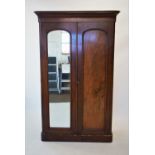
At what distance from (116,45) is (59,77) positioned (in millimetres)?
926

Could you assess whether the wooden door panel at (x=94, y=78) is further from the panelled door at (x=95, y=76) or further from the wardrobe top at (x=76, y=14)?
the wardrobe top at (x=76, y=14)

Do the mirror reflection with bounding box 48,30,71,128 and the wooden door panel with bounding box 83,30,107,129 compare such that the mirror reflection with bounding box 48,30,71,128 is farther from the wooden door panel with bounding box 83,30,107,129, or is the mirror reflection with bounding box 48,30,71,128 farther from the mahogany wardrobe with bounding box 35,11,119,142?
the wooden door panel with bounding box 83,30,107,129

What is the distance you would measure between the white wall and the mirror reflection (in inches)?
11.6

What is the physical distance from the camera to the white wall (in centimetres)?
293

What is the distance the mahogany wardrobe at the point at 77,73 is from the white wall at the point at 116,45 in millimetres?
214

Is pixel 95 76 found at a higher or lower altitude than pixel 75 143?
higher

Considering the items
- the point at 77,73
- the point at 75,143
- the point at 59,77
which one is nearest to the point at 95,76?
the point at 77,73

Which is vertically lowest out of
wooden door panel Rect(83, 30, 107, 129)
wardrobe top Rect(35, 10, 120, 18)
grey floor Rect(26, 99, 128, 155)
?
grey floor Rect(26, 99, 128, 155)

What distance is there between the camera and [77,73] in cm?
284

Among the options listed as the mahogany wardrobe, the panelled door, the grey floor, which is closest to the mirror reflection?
the mahogany wardrobe

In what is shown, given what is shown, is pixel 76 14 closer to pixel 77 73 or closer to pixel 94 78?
pixel 77 73
